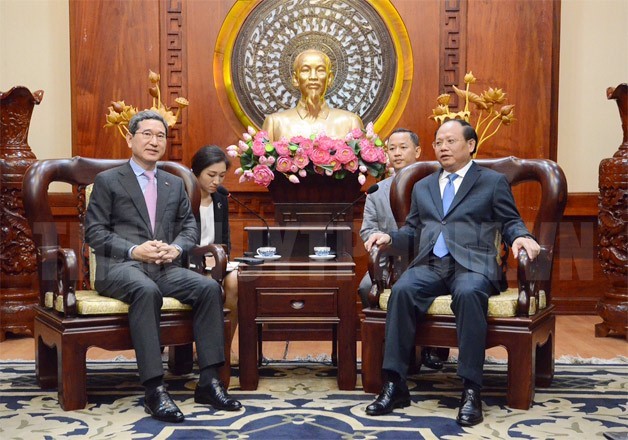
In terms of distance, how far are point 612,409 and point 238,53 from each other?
10.6ft

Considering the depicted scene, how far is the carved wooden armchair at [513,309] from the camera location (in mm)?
2783

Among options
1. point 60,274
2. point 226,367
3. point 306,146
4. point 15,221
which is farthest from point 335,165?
point 15,221

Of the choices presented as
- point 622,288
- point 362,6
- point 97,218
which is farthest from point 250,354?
point 362,6

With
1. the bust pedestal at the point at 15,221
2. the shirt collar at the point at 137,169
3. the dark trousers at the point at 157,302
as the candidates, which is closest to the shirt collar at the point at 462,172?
the dark trousers at the point at 157,302

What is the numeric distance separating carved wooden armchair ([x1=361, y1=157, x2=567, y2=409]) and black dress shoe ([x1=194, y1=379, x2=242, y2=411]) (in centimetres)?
56

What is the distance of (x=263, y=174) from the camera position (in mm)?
3570

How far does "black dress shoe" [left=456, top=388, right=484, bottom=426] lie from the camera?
257 cm

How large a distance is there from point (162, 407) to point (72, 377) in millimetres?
396

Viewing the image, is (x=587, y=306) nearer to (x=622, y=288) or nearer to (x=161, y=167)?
(x=622, y=288)

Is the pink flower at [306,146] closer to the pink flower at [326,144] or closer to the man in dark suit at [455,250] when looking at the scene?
the pink flower at [326,144]

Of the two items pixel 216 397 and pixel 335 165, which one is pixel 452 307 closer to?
pixel 216 397

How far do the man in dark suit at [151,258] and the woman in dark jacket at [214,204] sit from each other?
0.44m

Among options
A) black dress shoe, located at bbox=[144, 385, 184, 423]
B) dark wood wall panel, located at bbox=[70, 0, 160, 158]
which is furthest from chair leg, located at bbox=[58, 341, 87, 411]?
dark wood wall panel, located at bbox=[70, 0, 160, 158]

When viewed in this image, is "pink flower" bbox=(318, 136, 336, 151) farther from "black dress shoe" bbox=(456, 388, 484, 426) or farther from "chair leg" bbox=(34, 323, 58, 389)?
"chair leg" bbox=(34, 323, 58, 389)
